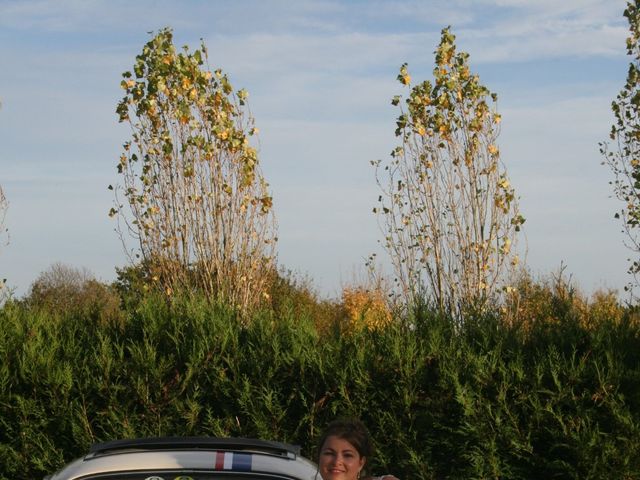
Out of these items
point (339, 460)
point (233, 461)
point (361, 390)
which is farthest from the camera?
point (361, 390)

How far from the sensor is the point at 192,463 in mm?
4723

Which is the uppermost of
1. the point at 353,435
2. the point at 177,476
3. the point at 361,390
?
the point at 361,390

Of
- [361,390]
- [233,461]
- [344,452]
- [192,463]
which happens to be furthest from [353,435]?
[361,390]

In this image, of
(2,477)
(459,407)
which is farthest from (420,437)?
(2,477)

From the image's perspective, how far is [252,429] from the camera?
346 inches

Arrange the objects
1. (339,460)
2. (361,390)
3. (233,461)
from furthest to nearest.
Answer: (361,390), (339,460), (233,461)

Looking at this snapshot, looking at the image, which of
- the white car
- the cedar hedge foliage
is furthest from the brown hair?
the cedar hedge foliage

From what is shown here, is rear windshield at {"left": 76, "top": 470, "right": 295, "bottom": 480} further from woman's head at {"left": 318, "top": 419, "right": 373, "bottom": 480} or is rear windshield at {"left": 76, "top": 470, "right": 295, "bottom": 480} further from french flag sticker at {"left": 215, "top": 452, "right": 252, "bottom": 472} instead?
woman's head at {"left": 318, "top": 419, "right": 373, "bottom": 480}

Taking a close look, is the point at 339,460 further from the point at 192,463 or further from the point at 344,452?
the point at 192,463

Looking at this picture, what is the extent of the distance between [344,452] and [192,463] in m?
0.73

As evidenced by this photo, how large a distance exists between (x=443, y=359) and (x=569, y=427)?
1.17m

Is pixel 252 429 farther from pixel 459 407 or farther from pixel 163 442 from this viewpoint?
pixel 163 442

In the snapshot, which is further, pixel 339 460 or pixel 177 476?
pixel 339 460

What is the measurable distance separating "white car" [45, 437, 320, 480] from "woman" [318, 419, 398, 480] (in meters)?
0.07
